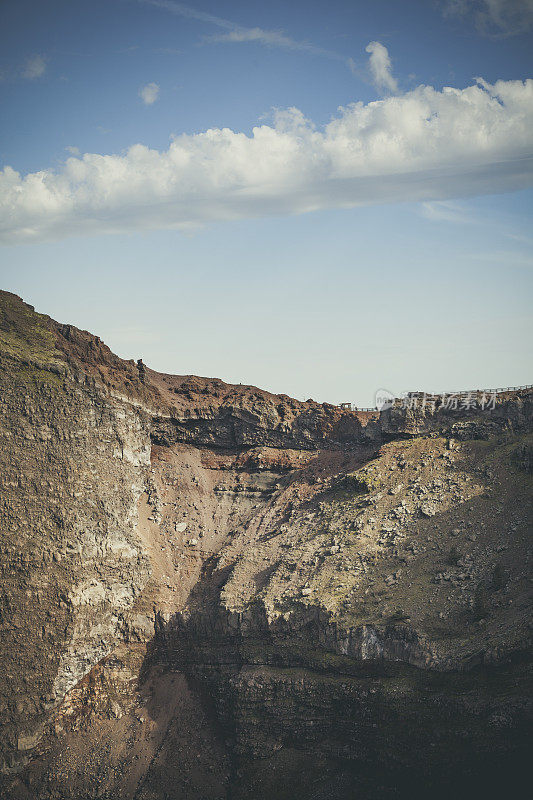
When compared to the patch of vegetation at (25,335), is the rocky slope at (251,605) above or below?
below

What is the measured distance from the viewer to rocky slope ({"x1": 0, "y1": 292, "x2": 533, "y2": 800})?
5306 cm

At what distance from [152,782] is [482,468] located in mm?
36969

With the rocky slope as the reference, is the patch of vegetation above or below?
above

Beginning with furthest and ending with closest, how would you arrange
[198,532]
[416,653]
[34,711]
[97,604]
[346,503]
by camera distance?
1. [198,532]
2. [346,503]
3. [97,604]
4. [34,711]
5. [416,653]

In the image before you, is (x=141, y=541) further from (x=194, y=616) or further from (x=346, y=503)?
(x=346, y=503)

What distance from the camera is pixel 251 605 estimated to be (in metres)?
65.3

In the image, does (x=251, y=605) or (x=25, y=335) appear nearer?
(x=251, y=605)

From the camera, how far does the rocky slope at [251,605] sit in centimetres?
5306

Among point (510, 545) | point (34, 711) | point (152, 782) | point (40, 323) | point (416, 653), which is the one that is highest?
point (40, 323)

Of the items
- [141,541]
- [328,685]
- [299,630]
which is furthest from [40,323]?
[328,685]

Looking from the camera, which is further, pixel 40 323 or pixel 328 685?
pixel 40 323

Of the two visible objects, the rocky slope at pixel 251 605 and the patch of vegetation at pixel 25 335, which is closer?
the rocky slope at pixel 251 605

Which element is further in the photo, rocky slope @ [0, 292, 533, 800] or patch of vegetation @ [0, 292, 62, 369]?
patch of vegetation @ [0, 292, 62, 369]

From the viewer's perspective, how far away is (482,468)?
68062 millimetres
